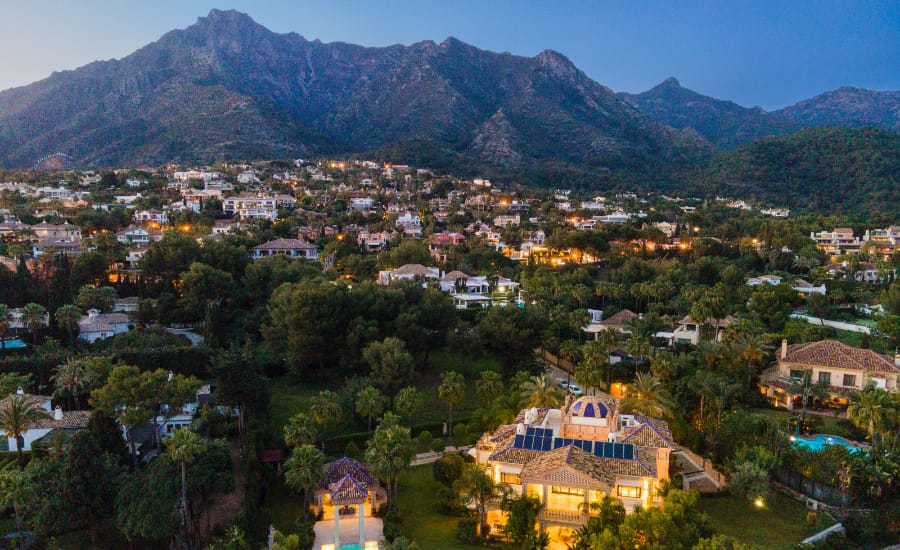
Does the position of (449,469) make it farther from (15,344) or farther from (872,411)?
(15,344)

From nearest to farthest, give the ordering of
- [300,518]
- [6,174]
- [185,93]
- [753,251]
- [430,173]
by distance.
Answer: [300,518] → [753,251] → [6,174] → [430,173] → [185,93]

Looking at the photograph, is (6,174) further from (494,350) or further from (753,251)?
(753,251)

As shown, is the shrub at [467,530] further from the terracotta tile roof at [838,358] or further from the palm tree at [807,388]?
the terracotta tile roof at [838,358]

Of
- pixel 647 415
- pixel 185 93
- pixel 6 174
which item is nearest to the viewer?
pixel 647 415

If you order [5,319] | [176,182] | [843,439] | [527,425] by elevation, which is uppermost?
[176,182]

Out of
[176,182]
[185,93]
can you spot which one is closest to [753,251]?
[176,182]

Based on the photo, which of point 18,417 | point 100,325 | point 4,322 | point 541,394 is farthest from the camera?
point 100,325

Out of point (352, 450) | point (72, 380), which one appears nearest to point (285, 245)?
point (72, 380)
